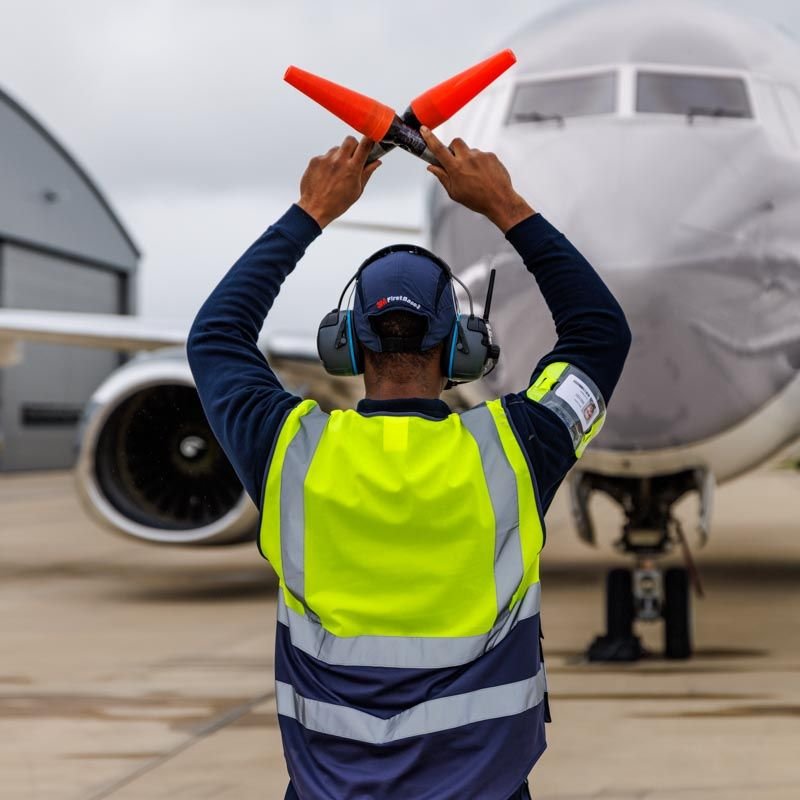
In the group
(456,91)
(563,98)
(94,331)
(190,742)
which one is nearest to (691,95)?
(563,98)

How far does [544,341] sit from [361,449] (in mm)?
3094

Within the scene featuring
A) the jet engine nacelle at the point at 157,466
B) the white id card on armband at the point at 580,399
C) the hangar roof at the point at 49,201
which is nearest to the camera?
the white id card on armband at the point at 580,399

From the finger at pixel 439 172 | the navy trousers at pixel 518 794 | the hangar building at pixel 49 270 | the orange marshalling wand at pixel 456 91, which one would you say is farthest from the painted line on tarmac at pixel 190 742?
the hangar building at pixel 49 270

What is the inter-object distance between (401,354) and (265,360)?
224 millimetres

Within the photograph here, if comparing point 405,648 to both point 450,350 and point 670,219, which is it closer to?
point 450,350

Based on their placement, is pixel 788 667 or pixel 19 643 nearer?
pixel 788 667

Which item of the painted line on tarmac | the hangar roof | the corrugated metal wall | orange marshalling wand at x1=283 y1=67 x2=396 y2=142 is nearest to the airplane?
the painted line on tarmac

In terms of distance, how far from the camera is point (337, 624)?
1.87m

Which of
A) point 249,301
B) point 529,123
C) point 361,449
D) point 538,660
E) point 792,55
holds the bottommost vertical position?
point 538,660

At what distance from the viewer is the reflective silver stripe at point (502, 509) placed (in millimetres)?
1861

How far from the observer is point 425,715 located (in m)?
1.83

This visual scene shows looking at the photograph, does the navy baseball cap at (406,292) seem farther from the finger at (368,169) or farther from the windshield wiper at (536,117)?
the windshield wiper at (536,117)

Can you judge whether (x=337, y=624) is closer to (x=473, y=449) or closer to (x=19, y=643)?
(x=473, y=449)

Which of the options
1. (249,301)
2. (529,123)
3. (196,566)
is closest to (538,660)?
(249,301)
